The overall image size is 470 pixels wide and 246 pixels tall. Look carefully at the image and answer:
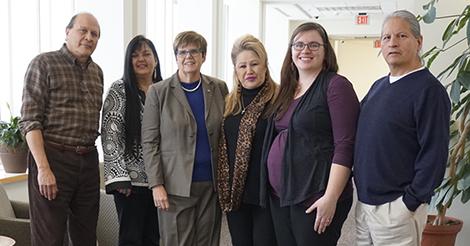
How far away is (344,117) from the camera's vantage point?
2.01 m

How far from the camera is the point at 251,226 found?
2.39 metres

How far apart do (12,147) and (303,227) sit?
2.30 m

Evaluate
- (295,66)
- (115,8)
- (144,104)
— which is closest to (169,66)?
(115,8)

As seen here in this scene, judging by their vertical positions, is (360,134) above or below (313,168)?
above

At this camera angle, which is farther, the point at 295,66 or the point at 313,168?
the point at 295,66

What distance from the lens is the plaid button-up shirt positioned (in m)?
2.38

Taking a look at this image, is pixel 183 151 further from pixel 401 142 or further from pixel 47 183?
pixel 401 142

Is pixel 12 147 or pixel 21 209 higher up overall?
pixel 12 147

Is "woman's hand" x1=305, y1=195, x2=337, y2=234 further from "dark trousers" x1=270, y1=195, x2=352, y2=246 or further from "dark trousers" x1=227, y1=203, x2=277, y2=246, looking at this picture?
"dark trousers" x1=227, y1=203, x2=277, y2=246

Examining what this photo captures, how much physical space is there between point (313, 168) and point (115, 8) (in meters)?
2.40

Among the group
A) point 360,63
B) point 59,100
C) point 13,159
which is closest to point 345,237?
point 13,159

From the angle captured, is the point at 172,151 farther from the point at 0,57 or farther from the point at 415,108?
the point at 0,57

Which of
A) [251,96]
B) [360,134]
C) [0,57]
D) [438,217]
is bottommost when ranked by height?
[438,217]

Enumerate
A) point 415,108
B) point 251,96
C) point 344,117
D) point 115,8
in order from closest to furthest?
point 415,108 < point 344,117 < point 251,96 < point 115,8
